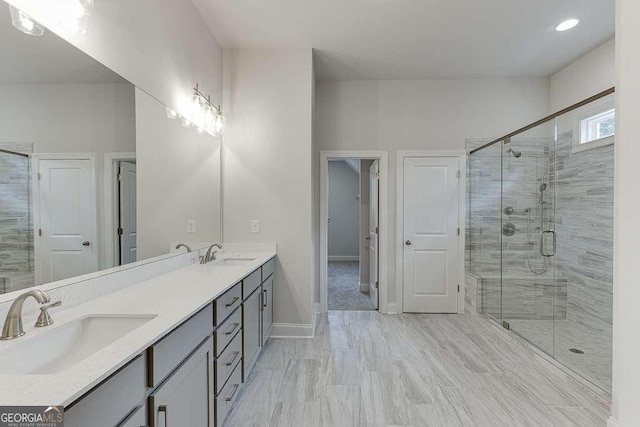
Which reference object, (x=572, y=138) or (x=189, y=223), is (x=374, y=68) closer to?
(x=572, y=138)

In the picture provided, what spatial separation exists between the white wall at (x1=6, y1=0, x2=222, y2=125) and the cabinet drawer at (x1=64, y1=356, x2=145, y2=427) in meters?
1.39

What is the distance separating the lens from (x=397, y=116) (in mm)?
3922

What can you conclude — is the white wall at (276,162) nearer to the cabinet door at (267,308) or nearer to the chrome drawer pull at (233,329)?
the cabinet door at (267,308)

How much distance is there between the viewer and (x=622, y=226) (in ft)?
4.31

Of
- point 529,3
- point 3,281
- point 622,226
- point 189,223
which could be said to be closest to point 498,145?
point 529,3

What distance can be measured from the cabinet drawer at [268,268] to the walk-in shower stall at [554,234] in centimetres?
238

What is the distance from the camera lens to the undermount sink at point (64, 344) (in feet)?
3.12

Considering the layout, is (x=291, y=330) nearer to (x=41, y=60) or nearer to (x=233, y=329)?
(x=233, y=329)

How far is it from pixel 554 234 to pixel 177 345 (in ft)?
11.4

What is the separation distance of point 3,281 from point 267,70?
2704mm

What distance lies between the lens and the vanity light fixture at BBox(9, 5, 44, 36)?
1.17 meters

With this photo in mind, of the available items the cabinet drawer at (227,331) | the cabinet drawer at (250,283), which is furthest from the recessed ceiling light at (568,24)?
the cabinet drawer at (227,331)

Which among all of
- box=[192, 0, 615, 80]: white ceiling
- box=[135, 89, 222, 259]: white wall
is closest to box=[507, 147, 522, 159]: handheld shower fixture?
box=[192, 0, 615, 80]: white ceiling

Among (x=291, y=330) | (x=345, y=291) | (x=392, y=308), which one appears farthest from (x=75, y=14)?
(x=345, y=291)
